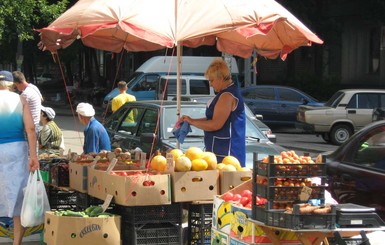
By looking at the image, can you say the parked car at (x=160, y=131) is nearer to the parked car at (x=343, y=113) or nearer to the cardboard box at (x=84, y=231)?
the cardboard box at (x=84, y=231)

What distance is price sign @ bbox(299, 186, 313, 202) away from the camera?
579 cm

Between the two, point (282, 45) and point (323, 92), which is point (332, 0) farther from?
point (282, 45)

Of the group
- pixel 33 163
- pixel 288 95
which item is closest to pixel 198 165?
pixel 33 163

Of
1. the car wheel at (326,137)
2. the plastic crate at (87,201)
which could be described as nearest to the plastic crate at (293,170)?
the plastic crate at (87,201)

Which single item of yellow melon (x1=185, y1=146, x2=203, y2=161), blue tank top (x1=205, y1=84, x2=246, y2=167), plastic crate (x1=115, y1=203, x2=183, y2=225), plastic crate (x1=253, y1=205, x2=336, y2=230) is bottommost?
plastic crate (x1=115, y1=203, x2=183, y2=225)

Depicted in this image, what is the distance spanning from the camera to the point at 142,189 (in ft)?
23.3

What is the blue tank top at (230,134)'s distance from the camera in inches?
317

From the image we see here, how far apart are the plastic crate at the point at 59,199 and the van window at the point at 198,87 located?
15.7 meters

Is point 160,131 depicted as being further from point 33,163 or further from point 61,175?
point 33,163

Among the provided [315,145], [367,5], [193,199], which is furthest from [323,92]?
[193,199]

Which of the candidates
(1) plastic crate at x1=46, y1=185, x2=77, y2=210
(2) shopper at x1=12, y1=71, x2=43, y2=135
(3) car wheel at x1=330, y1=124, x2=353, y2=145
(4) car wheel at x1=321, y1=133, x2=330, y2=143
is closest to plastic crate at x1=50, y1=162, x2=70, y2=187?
(1) plastic crate at x1=46, y1=185, x2=77, y2=210

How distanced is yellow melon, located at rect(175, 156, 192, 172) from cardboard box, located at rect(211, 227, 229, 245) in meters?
0.84

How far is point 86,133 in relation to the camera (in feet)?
32.7

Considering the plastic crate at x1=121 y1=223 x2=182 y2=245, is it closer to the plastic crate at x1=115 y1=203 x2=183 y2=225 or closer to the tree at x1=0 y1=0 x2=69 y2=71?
the plastic crate at x1=115 y1=203 x2=183 y2=225
